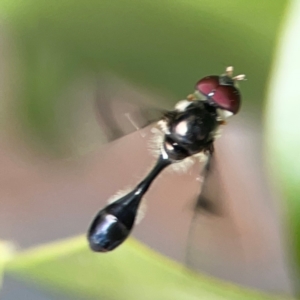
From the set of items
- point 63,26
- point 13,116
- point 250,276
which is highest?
point 63,26

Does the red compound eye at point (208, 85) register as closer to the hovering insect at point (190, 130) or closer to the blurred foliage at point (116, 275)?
the hovering insect at point (190, 130)

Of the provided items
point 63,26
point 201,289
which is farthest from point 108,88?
point 201,289

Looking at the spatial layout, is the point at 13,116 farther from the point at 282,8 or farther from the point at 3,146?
the point at 282,8

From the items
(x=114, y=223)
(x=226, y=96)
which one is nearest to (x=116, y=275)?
(x=114, y=223)

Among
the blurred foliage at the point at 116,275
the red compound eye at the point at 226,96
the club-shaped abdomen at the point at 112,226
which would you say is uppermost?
the red compound eye at the point at 226,96

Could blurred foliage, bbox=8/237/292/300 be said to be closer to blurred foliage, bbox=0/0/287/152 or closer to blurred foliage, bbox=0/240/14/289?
blurred foliage, bbox=0/240/14/289

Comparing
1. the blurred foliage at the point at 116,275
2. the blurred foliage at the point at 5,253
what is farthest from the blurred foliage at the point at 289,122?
the blurred foliage at the point at 5,253
